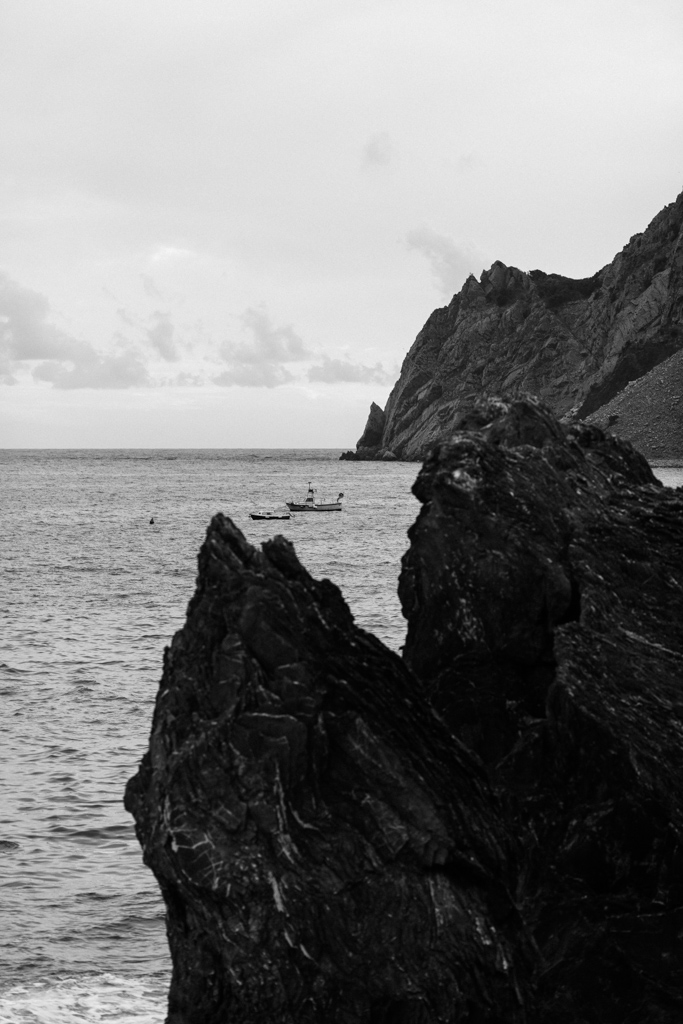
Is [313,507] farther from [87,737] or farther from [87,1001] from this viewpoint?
[87,1001]

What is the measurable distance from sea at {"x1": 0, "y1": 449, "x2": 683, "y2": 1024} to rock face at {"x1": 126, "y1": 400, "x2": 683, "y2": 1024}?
519 centimetres

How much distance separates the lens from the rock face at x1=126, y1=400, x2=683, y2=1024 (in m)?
8.97

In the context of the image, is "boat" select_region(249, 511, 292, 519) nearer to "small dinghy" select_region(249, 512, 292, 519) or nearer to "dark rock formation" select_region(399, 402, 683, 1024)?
"small dinghy" select_region(249, 512, 292, 519)

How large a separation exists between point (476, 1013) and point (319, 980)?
1.30m

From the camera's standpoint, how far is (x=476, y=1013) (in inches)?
355

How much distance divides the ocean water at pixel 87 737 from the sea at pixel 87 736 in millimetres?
37

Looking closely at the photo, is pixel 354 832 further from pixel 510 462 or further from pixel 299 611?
pixel 510 462

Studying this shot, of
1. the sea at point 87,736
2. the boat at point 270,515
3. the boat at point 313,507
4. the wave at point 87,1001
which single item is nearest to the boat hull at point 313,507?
the boat at point 313,507

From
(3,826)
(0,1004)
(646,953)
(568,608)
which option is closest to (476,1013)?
(646,953)

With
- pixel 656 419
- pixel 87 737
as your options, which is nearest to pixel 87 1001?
pixel 87 737

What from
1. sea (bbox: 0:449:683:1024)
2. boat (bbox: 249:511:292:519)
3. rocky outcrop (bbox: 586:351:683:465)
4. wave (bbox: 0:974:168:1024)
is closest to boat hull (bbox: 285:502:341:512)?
boat (bbox: 249:511:292:519)

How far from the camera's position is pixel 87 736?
24.3m

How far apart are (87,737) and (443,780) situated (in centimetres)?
1623

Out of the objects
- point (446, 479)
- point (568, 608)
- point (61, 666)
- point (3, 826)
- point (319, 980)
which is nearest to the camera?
point (319, 980)
